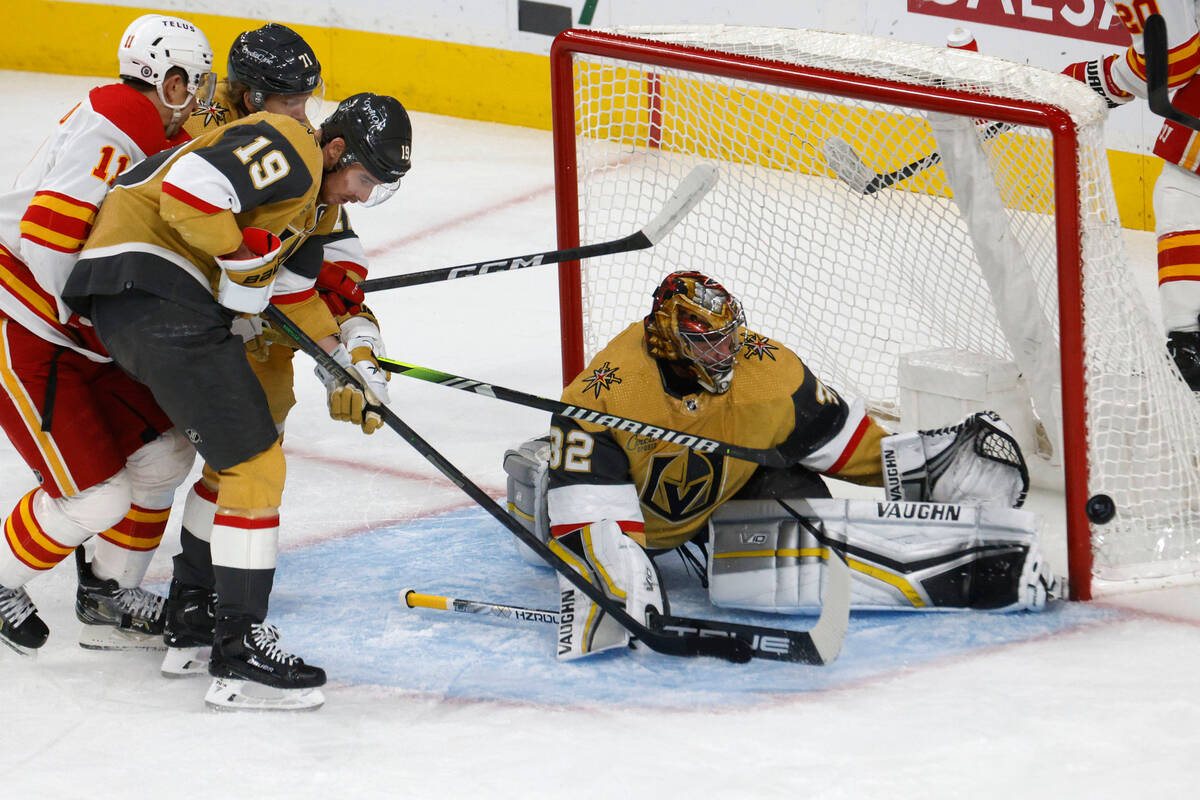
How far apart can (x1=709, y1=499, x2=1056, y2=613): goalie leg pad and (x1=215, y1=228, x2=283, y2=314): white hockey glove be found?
95 cm

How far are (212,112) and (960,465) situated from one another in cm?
163

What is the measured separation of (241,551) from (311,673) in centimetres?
24

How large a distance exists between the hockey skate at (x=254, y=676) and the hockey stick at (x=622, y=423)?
0.54 metres

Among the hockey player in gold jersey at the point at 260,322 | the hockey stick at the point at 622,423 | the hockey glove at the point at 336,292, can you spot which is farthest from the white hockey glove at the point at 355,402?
the hockey glove at the point at 336,292

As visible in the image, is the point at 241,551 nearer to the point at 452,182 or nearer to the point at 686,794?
the point at 686,794

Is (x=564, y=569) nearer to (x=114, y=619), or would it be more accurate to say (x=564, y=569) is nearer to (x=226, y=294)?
(x=226, y=294)

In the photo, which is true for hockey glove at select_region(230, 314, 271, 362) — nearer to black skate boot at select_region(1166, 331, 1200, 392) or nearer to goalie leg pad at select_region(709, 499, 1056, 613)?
goalie leg pad at select_region(709, 499, 1056, 613)

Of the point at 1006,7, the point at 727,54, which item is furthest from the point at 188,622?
the point at 1006,7

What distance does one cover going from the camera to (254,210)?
2529 millimetres

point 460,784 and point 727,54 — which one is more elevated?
point 727,54

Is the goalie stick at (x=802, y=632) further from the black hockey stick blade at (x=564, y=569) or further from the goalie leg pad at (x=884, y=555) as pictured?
the goalie leg pad at (x=884, y=555)

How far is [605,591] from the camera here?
9.05 feet

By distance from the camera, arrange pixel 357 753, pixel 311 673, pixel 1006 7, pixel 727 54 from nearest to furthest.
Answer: pixel 357 753 → pixel 311 673 → pixel 727 54 → pixel 1006 7

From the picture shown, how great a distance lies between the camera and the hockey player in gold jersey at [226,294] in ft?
8.00
